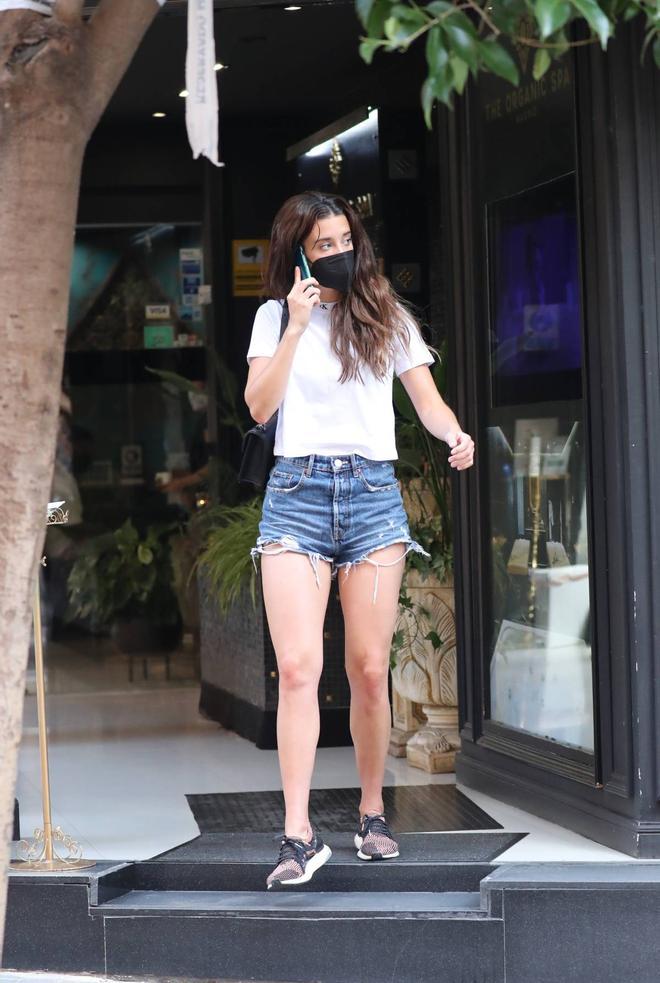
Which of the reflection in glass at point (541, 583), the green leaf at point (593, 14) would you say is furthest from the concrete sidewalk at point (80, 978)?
the green leaf at point (593, 14)

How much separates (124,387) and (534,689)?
18.6 ft

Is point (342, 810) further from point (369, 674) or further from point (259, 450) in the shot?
point (259, 450)

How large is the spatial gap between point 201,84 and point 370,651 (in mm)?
1696

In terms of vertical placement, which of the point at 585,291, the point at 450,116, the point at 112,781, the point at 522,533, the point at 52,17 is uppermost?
the point at 450,116

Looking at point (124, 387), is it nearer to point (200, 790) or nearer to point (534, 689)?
point (200, 790)

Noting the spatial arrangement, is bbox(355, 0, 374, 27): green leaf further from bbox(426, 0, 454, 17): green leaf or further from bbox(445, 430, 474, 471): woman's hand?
bbox(445, 430, 474, 471): woman's hand

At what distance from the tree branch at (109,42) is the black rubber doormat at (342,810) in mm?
2585

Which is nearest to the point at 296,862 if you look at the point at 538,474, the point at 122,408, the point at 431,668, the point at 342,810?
the point at 342,810

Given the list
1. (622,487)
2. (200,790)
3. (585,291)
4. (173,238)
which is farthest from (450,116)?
(173,238)

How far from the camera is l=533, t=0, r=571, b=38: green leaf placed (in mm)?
1894

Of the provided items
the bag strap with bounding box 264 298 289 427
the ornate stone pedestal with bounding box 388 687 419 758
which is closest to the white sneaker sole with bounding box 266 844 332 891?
the bag strap with bounding box 264 298 289 427

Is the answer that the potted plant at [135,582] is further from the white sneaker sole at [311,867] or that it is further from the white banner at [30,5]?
the white banner at [30,5]

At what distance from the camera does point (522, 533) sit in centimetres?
464

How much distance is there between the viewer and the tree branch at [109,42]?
2.37m
